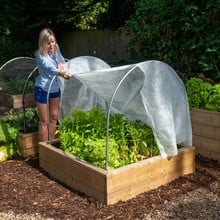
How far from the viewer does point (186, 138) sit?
16.5 feet

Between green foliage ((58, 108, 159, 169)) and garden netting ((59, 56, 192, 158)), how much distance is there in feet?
0.60


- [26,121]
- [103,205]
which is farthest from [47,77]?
[103,205]

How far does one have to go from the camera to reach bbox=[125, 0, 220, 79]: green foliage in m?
6.95

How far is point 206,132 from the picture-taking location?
5.69 m

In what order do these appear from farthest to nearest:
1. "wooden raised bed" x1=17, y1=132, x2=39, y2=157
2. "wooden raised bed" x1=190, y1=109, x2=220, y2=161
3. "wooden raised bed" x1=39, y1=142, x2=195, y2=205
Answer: "wooden raised bed" x1=17, y1=132, x2=39, y2=157, "wooden raised bed" x1=190, y1=109, x2=220, y2=161, "wooden raised bed" x1=39, y1=142, x2=195, y2=205

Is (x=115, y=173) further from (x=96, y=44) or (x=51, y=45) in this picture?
(x=96, y=44)

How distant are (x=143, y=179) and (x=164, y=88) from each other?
3.38ft

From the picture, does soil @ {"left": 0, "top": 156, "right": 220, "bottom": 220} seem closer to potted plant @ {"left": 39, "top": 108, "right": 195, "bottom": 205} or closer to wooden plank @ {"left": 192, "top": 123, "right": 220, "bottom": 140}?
potted plant @ {"left": 39, "top": 108, "right": 195, "bottom": 205}

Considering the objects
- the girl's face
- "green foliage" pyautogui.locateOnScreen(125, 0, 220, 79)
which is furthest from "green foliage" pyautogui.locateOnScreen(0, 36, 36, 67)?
the girl's face

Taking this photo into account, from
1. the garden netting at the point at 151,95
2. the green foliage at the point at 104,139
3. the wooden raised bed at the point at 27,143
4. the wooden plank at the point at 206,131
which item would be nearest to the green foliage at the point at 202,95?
the wooden plank at the point at 206,131

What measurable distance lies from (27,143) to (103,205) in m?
1.94

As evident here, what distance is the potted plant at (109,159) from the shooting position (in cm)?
438

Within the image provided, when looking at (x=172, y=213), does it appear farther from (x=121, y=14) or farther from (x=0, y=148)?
(x=121, y=14)

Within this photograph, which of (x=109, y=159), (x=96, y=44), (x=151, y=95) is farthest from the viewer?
(x=96, y=44)
